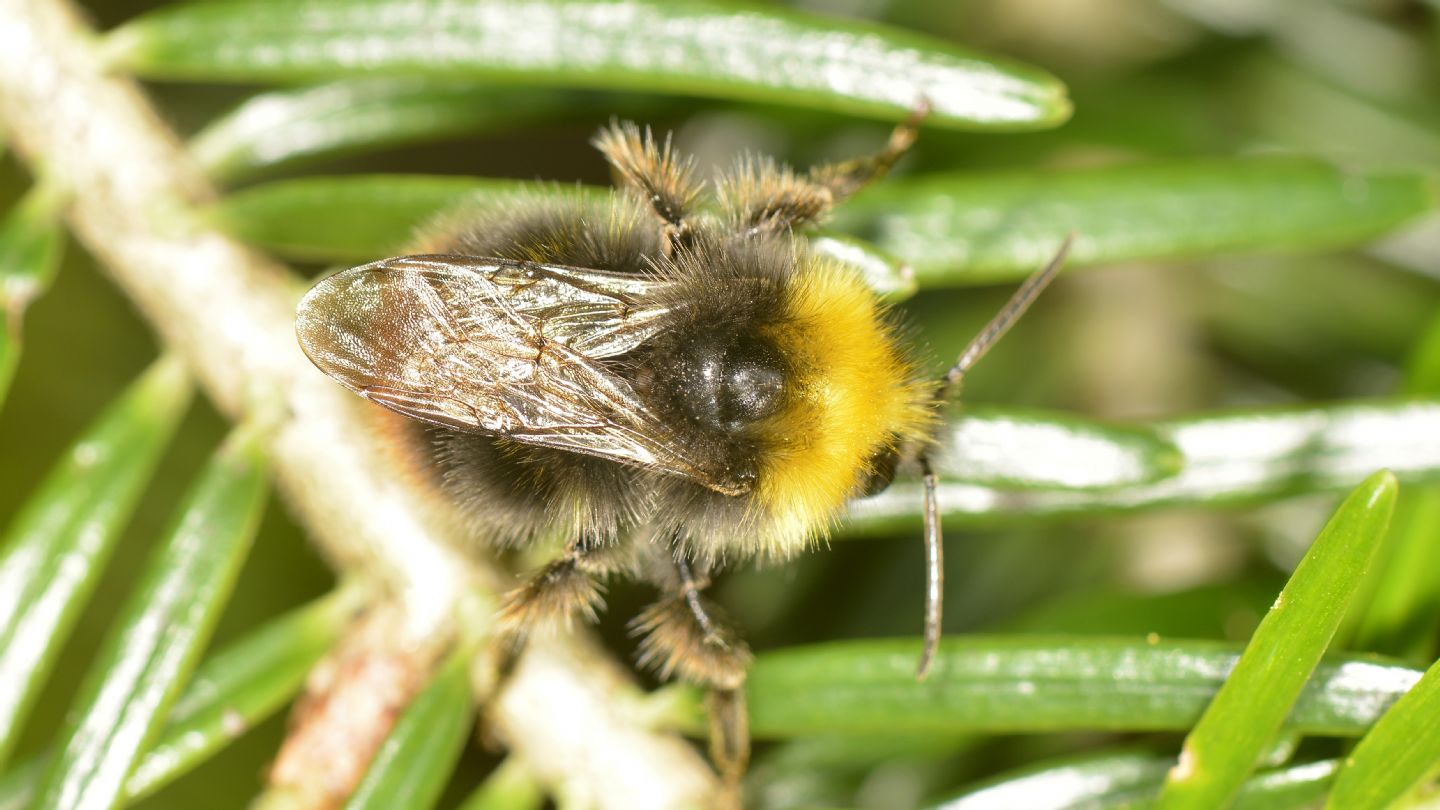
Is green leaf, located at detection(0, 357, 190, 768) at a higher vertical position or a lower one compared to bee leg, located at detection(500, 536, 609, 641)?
higher

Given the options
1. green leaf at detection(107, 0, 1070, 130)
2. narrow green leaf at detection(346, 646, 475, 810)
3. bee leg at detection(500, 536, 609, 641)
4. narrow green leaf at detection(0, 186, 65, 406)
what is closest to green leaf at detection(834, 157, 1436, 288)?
green leaf at detection(107, 0, 1070, 130)

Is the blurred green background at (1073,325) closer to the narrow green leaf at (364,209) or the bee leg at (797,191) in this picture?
the bee leg at (797,191)

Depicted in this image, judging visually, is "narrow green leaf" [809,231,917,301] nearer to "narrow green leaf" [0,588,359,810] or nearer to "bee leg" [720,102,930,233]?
"bee leg" [720,102,930,233]

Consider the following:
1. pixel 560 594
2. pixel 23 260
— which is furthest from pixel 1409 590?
pixel 23 260

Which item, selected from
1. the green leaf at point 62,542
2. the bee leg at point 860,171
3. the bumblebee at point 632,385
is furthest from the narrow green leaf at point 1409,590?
the green leaf at point 62,542

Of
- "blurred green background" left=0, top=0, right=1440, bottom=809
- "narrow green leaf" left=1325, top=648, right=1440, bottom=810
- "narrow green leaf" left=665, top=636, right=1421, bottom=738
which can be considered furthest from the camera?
"blurred green background" left=0, top=0, right=1440, bottom=809
